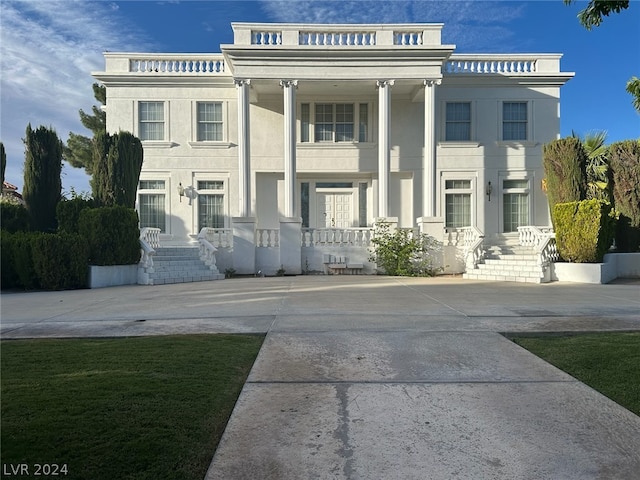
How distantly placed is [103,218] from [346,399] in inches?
417

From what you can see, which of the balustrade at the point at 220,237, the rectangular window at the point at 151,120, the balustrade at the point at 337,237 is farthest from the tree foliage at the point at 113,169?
the balustrade at the point at 337,237

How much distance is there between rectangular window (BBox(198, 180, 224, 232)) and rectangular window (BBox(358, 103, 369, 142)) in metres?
5.93

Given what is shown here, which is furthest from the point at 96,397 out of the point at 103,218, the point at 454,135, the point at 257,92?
the point at 454,135

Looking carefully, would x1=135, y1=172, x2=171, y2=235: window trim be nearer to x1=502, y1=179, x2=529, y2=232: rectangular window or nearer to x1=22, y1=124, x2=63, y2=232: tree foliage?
x1=22, y1=124, x2=63, y2=232: tree foliage

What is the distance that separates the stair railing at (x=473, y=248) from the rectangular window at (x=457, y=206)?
262cm

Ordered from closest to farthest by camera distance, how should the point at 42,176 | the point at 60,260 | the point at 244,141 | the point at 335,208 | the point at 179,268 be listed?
the point at 60,260 < the point at 42,176 < the point at 179,268 < the point at 244,141 < the point at 335,208

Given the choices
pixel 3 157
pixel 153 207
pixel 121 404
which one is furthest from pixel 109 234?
pixel 121 404

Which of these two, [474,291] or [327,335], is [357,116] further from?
[327,335]

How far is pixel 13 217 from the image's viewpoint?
1289 cm

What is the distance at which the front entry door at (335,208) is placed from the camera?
18609 millimetres

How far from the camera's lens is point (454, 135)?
1844 cm

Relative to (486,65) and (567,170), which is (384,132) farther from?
(567,170)

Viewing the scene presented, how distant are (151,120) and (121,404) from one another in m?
17.1

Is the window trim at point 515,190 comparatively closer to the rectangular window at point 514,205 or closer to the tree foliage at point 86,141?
the rectangular window at point 514,205
